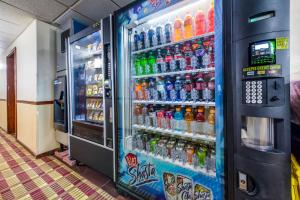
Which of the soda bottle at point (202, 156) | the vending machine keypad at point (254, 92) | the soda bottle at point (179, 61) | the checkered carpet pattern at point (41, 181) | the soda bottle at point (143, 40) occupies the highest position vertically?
the soda bottle at point (143, 40)

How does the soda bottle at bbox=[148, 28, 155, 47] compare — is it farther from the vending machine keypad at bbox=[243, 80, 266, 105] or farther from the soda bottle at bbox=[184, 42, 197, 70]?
the vending machine keypad at bbox=[243, 80, 266, 105]

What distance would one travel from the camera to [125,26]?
1.75 meters

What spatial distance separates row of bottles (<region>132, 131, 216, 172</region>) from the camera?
1428 mm

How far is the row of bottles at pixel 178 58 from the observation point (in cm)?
143

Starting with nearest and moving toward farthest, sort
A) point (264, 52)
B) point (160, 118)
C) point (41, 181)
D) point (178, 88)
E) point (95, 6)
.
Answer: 1. point (264, 52)
2. point (178, 88)
3. point (160, 118)
4. point (41, 181)
5. point (95, 6)

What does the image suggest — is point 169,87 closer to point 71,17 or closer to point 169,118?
point 169,118

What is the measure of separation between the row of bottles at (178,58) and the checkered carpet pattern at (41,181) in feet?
5.16

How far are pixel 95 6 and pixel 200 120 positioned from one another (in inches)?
92.7

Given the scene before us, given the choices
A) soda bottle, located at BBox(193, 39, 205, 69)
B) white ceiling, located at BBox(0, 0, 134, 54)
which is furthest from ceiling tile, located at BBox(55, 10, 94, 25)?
soda bottle, located at BBox(193, 39, 205, 69)

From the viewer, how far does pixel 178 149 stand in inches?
61.4

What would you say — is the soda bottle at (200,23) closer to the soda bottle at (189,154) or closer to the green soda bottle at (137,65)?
the green soda bottle at (137,65)

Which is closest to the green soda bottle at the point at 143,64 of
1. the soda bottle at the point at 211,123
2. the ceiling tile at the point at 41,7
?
the soda bottle at the point at 211,123

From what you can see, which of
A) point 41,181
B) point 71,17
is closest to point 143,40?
point 71,17

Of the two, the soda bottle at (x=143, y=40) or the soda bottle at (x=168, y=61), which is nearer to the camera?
the soda bottle at (x=168, y=61)
